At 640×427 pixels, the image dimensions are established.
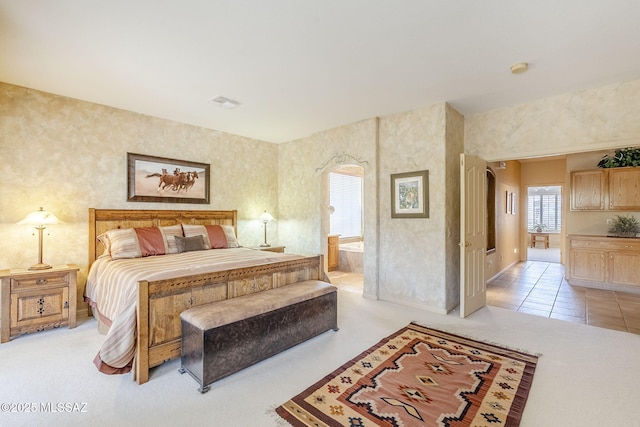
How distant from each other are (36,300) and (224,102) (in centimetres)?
304

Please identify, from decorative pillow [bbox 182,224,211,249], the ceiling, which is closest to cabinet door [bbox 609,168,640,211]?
the ceiling

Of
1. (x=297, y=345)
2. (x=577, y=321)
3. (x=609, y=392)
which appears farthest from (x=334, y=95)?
(x=577, y=321)

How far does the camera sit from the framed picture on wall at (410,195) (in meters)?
4.11

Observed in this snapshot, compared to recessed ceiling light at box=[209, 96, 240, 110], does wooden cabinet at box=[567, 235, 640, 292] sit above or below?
below

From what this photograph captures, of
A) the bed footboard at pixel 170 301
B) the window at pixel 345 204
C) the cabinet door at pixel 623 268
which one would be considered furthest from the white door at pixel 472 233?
the window at pixel 345 204

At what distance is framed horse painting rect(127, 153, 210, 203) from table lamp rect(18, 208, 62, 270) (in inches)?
37.7

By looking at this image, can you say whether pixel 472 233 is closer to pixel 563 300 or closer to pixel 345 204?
pixel 563 300

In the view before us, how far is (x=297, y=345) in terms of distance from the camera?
296cm

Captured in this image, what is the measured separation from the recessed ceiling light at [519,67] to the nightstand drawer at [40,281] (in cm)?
520

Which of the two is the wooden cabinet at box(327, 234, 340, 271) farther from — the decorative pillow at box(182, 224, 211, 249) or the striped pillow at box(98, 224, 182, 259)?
the striped pillow at box(98, 224, 182, 259)

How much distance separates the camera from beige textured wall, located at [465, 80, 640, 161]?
3283mm

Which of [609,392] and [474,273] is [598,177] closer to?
[474,273]

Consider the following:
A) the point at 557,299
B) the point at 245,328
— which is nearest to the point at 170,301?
the point at 245,328

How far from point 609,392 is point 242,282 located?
10.1 feet
